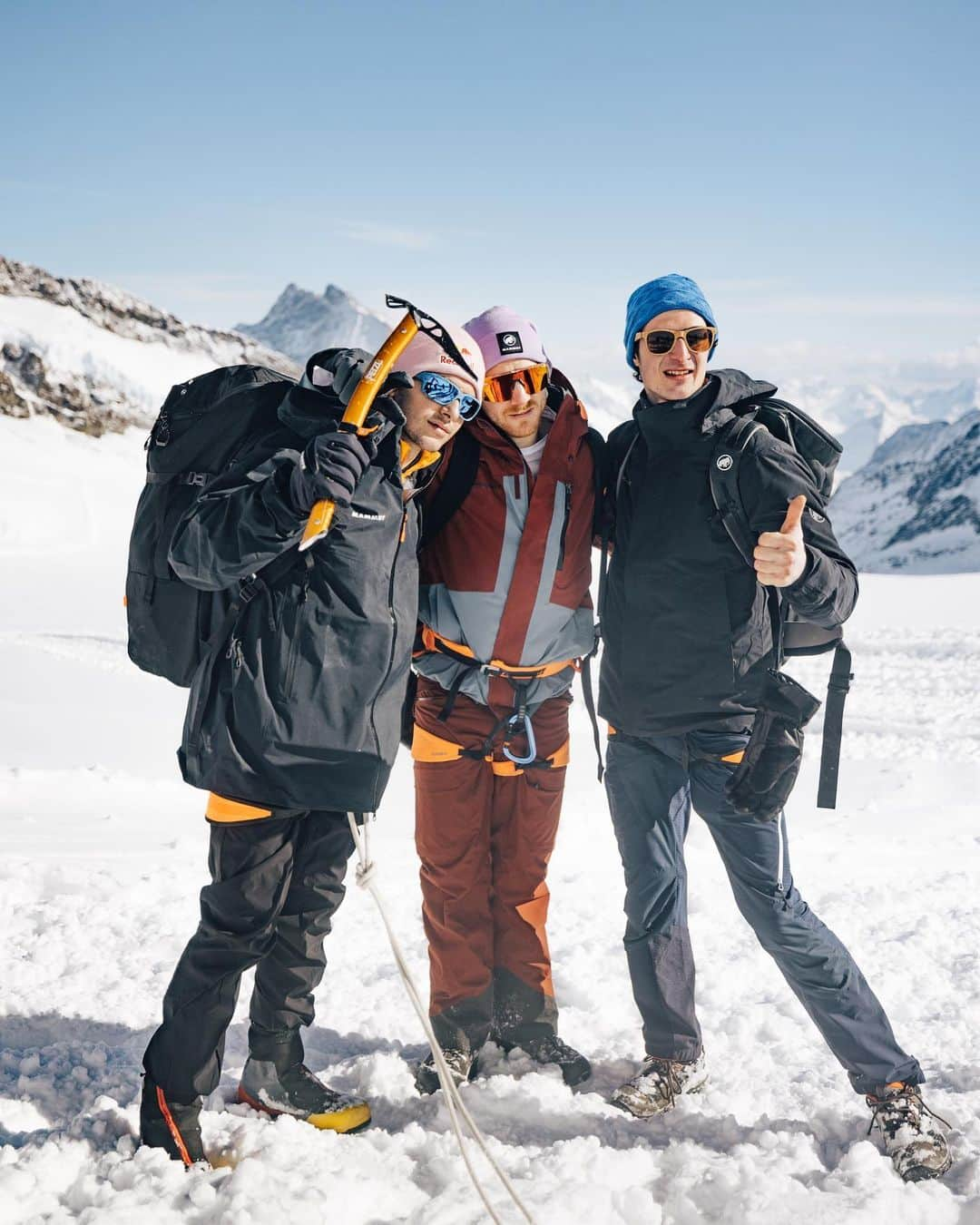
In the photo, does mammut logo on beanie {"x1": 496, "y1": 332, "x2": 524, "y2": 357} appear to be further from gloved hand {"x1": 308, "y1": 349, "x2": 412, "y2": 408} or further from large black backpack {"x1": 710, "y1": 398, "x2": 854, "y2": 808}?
large black backpack {"x1": 710, "y1": 398, "x2": 854, "y2": 808}

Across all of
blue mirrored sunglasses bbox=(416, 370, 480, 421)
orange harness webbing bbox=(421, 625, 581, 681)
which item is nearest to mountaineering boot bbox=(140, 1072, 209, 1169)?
orange harness webbing bbox=(421, 625, 581, 681)

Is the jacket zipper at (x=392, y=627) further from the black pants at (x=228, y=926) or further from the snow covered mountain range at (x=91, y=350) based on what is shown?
the snow covered mountain range at (x=91, y=350)

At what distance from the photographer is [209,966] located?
291 cm

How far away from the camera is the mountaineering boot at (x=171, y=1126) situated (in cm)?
287

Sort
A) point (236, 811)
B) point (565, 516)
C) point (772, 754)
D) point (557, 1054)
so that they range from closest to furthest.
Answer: point (236, 811)
point (772, 754)
point (565, 516)
point (557, 1054)

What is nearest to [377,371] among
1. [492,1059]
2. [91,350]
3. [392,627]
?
[392,627]

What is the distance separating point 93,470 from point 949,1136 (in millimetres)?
40865

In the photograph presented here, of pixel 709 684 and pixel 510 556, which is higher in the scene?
pixel 510 556

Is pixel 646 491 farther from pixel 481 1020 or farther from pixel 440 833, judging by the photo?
pixel 481 1020

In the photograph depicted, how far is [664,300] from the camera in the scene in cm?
330

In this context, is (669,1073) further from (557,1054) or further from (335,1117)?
(335,1117)

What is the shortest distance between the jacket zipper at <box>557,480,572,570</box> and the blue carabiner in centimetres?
58

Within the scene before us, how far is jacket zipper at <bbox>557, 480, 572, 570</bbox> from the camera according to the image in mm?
3430

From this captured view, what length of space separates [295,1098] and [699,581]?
221cm
